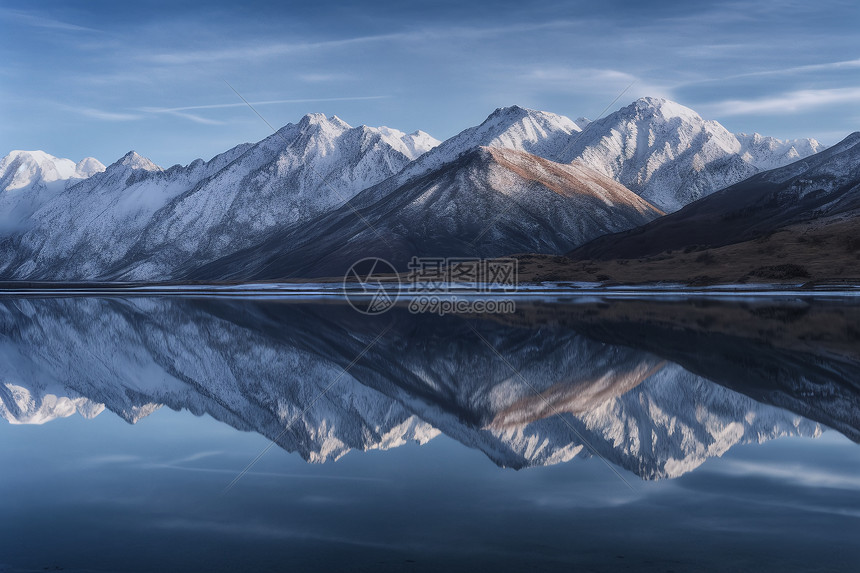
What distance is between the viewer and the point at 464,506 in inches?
468

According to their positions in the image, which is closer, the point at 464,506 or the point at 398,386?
the point at 464,506

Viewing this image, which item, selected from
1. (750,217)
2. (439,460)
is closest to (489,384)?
(439,460)

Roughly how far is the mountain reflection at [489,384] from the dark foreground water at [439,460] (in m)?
0.12

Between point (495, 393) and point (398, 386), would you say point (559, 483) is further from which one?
point (398, 386)

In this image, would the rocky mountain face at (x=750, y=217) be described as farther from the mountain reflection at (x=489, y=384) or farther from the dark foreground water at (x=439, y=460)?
the dark foreground water at (x=439, y=460)

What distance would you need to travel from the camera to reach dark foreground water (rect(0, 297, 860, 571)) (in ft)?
33.6

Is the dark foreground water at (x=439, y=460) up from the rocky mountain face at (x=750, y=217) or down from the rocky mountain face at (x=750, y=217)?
down

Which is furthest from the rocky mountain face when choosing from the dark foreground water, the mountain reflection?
the dark foreground water

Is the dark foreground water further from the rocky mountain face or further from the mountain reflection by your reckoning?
the rocky mountain face

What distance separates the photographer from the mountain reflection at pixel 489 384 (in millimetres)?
16516

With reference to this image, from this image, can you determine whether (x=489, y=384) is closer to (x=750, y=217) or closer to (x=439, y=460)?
(x=439, y=460)

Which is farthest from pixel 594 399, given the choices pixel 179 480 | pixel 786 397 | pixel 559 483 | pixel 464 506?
Answer: pixel 179 480

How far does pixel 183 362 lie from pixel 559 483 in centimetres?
2097

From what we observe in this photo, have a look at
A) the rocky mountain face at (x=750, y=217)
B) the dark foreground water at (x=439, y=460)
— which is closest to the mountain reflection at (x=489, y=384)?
the dark foreground water at (x=439, y=460)
